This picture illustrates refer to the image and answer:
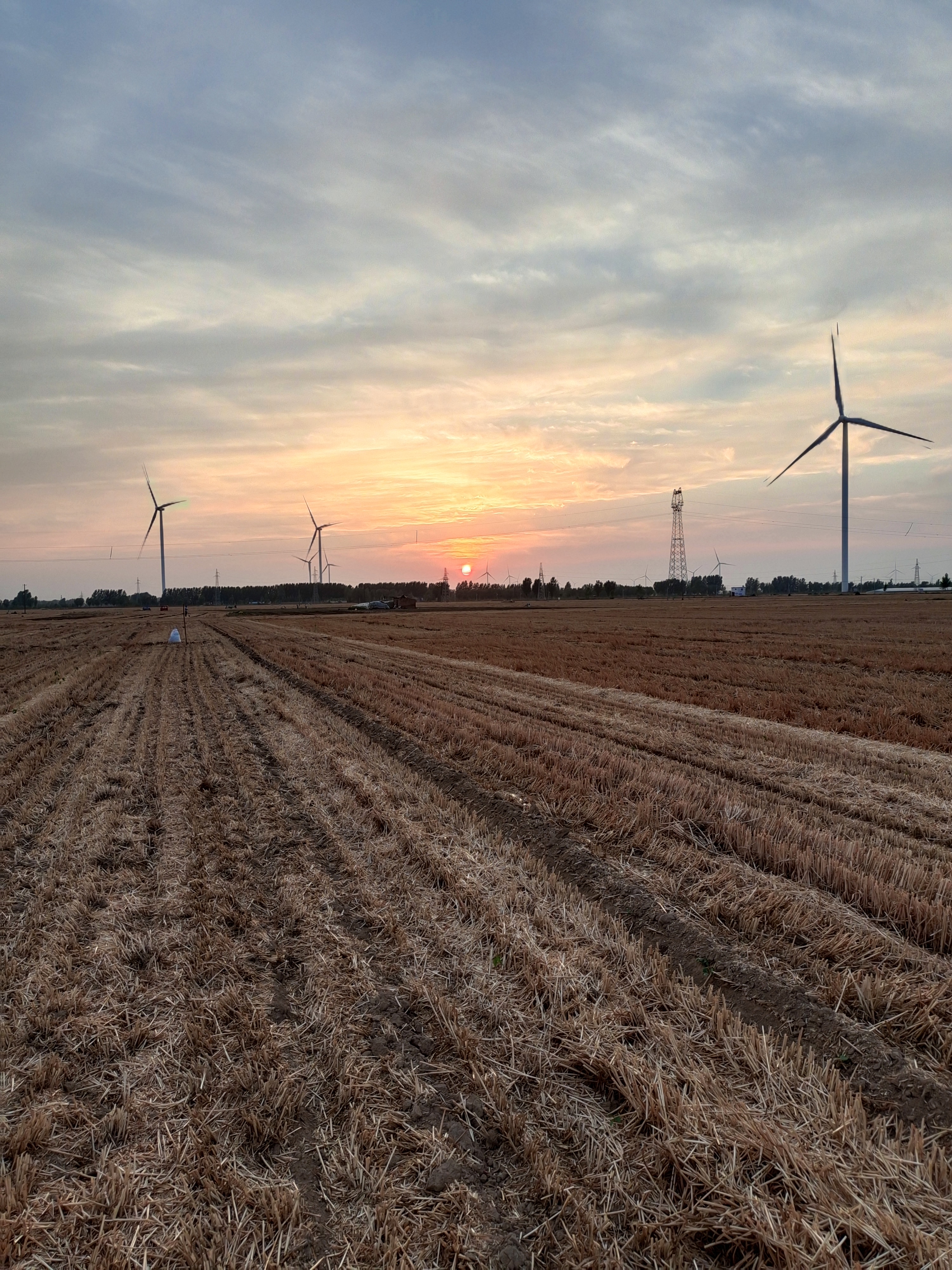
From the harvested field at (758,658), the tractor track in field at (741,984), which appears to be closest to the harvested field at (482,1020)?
the tractor track in field at (741,984)

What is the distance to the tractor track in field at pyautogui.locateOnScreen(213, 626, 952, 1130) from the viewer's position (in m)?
4.10

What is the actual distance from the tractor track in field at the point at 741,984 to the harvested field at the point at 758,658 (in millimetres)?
9597

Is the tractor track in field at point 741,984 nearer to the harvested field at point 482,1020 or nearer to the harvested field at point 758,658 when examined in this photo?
the harvested field at point 482,1020

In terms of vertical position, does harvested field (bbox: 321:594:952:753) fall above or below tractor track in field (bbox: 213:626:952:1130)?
above

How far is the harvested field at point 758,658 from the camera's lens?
17.2m

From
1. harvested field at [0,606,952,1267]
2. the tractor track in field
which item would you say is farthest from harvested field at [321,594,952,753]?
the tractor track in field

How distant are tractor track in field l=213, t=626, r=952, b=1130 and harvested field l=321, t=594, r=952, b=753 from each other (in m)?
9.60

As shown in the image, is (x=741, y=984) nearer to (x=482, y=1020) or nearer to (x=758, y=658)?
(x=482, y=1020)

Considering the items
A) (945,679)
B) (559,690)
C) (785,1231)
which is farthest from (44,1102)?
(945,679)

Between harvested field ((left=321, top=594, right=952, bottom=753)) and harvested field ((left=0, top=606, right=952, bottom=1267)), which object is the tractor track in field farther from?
harvested field ((left=321, top=594, right=952, bottom=753))

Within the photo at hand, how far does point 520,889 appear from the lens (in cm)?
705

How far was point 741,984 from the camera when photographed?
5270 mm

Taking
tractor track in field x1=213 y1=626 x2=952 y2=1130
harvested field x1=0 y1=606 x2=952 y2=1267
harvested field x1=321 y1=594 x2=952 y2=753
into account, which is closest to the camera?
harvested field x1=0 y1=606 x2=952 y2=1267

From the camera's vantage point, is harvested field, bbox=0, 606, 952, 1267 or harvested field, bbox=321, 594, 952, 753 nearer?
harvested field, bbox=0, 606, 952, 1267
